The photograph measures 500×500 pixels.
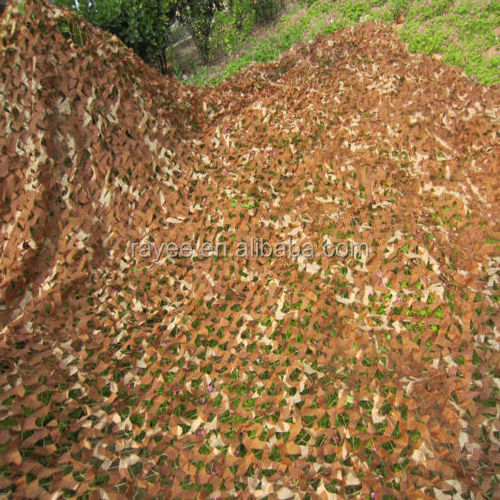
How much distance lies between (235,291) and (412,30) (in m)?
7.18

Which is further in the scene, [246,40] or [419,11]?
[246,40]

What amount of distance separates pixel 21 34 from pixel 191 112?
2.32m

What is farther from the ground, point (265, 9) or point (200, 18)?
point (200, 18)

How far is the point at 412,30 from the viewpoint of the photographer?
7094 mm

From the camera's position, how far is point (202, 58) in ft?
30.8

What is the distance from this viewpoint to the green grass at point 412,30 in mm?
6000

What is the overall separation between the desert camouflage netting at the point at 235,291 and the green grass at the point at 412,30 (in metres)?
1.30

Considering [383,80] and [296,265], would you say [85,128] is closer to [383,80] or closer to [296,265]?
[296,265]

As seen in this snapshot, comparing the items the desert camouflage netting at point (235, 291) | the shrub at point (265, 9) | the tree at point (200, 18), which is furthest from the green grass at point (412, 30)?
the desert camouflage netting at point (235, 291)

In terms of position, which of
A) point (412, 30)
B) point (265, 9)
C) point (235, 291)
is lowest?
point (235, 291)

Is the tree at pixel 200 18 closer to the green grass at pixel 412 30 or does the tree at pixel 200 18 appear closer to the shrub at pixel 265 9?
the green grass at pixel 412 30

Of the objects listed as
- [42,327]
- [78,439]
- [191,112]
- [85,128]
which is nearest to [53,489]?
[78,439]

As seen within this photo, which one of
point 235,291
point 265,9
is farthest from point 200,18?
point 235,291

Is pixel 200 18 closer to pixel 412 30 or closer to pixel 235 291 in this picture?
pixel 412 30
